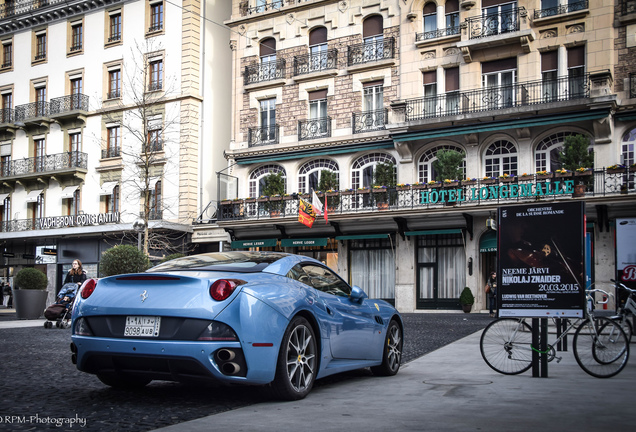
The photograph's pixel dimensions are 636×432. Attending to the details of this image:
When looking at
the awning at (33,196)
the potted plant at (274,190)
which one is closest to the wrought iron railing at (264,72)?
the potted plant at (274,190)

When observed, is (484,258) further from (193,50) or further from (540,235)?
(540,235)

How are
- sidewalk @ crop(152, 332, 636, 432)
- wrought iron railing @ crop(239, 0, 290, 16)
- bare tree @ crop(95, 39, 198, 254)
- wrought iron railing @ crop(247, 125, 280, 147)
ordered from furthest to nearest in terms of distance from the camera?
bare tree @ crop(95, 39, 198, 254) < wrought iron railing @ crop(239, 0, 290, 16) < wrought iron railing @ crop(247, 125, 280, 147) < sidewalk @ crop(152, 332, 636, 432)

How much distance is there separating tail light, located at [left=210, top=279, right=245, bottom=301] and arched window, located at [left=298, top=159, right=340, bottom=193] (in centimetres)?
2666

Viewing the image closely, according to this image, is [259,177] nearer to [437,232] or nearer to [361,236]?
[361,236]

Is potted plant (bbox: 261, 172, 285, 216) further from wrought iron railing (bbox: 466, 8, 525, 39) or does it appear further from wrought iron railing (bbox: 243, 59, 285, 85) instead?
wrought iron railing (bbox: 466, 8, 525, 39)

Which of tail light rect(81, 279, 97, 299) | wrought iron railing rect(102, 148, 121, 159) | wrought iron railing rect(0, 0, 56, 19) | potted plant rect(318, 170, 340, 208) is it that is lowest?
tail light rect(81, 279, 97, 299)

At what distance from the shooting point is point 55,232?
38656 millimetres

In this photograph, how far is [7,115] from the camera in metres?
43.5

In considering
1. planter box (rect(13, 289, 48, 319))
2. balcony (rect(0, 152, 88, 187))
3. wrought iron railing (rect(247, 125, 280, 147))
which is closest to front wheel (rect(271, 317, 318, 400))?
planter box (rect(13, 289, 48, 319))

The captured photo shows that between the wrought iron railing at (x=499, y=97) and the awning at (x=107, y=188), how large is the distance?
1757 centimetres

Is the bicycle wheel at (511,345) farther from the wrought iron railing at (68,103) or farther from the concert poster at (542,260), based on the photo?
the wrought iron railing at (68,103)

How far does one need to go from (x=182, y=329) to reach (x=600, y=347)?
4.89 metres

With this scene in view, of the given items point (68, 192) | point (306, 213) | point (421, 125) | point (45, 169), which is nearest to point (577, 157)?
point (421, 125)

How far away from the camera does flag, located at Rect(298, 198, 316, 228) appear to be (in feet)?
95.4
